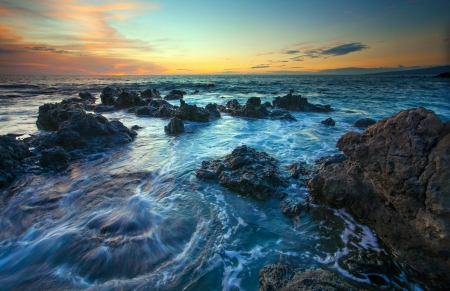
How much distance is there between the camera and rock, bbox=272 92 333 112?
1961cm

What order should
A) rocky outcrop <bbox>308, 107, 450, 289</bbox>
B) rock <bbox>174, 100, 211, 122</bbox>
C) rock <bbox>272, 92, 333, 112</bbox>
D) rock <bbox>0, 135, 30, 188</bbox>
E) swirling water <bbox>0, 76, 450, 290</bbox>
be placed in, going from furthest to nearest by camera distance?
rock <bbox>272, 92, 333, 112</bbox>
rock <bbox>174, 100, 211, 122</bbox>
rock <bbox>0, 135, 30, 188</bbox>
swirling water <bbox>0, 76, 450, 290</bbox>
rocky outcrop <bbox>308, 107, 450, 289</bbox>

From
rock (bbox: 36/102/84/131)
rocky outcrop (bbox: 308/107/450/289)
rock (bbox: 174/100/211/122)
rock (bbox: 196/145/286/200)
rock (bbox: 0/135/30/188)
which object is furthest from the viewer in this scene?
rock (bbox: 174/100/211/122)

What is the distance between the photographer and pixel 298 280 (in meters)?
2.72

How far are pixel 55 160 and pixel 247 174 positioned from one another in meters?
6.25

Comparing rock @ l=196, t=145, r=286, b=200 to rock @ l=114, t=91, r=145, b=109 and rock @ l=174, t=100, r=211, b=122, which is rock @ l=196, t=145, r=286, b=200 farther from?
rock @ l=114, t=91, r=145, b=109

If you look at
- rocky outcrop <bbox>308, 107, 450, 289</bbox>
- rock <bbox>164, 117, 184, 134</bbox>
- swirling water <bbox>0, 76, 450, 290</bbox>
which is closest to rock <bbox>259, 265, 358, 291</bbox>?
swirling water <bbox>0, 76, 450, 290</bbox>

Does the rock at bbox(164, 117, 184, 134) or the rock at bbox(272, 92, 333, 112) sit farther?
the rock at bbox(272, 92, 333, 112)

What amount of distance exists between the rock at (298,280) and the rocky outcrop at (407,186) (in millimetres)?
1618

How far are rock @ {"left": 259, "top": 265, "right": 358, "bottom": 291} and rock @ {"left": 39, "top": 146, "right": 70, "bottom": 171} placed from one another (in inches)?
285

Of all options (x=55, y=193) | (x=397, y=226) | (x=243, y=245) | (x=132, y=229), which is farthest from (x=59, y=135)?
(x=397, y=226)

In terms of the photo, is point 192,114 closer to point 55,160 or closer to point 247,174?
point 55,160

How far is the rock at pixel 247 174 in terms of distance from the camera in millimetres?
5812

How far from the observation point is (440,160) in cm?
330

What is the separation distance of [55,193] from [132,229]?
2.87 m
